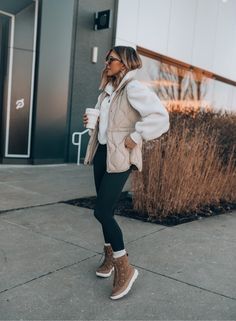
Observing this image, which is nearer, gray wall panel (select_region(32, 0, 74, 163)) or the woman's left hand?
the woman's left hand

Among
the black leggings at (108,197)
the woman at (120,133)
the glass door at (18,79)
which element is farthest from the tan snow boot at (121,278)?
the glass door at (18,79)

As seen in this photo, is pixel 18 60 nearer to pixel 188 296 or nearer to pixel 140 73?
pixel 140 73

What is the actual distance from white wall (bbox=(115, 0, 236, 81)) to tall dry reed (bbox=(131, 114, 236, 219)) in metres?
6.17

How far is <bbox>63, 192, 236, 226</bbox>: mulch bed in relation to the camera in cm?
510

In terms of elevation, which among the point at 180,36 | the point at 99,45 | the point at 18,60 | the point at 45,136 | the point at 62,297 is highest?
the point at 180,36

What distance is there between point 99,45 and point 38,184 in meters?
5.16

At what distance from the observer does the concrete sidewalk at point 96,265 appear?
271cm

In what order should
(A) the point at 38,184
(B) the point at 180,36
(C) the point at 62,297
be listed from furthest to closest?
1. (B) the point at 180,36
2. (A) the point at 38,184
3. (C) the point at 62,297

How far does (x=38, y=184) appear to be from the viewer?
Answer: 22.7 ft

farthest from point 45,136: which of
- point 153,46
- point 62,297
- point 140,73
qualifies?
point 62,297

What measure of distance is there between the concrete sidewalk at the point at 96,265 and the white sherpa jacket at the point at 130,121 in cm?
100

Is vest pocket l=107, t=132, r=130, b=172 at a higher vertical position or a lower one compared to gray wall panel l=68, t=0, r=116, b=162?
lower

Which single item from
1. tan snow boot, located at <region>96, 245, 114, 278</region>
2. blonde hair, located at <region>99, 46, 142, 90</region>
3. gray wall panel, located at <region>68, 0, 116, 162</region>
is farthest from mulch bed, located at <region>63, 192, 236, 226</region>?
gray wall panel, located at <region>68, 0, 116, 162</region>

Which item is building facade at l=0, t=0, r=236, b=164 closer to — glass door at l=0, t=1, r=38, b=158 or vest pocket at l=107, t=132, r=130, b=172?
glass door at l=0, t=1, r=38, b=158
